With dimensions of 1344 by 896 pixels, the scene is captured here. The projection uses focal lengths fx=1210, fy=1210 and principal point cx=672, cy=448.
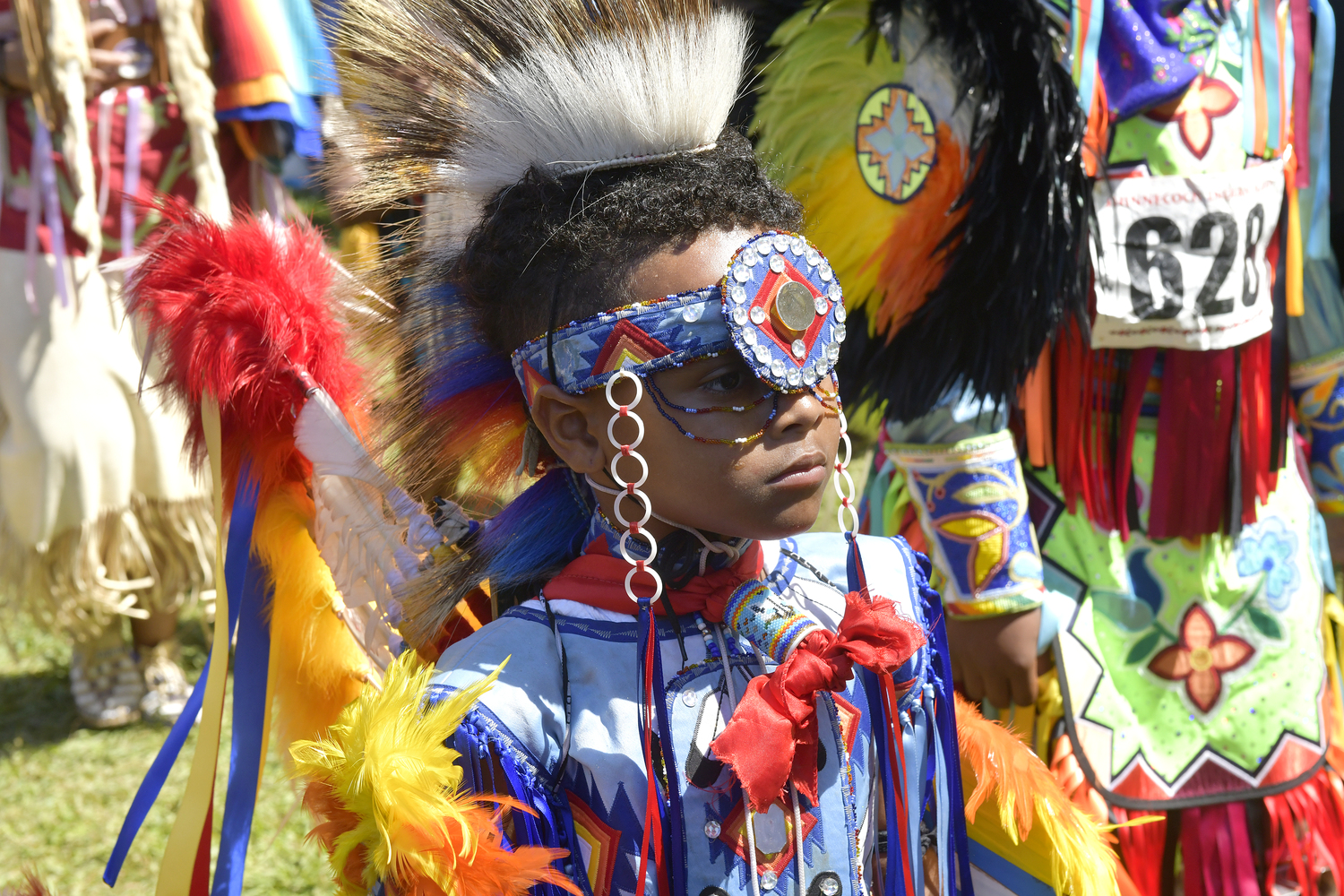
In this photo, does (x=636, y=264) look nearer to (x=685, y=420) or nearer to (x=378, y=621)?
(x=685, y=420)

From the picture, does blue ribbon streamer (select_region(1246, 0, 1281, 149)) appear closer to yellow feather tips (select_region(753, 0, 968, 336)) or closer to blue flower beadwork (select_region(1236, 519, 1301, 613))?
yellow feather tips (select_region(753, 0, 968, 336))

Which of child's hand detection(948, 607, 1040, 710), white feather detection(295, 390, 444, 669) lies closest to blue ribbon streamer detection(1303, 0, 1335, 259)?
child's hand detection(948, 607, 1040, 710)

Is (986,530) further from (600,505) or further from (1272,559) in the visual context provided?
(600,505)

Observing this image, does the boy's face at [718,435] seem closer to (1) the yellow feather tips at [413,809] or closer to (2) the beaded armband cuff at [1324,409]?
(1) the yellow feather tips at [413,809]

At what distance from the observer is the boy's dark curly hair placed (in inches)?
50.9

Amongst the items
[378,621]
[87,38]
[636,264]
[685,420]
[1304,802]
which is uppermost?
[87,38]

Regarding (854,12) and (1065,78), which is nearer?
(1065,78)

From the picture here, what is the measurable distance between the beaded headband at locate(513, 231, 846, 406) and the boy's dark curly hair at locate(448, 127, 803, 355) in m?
0.04

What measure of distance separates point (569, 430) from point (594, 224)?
0.75 ft

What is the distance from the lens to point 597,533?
4.71ft

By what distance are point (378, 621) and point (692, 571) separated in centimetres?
43

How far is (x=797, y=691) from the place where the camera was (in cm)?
123

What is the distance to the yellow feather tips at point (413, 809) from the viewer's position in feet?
3.65

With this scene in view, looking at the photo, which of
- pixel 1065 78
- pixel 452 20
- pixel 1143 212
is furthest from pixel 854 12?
pixel 452 20
